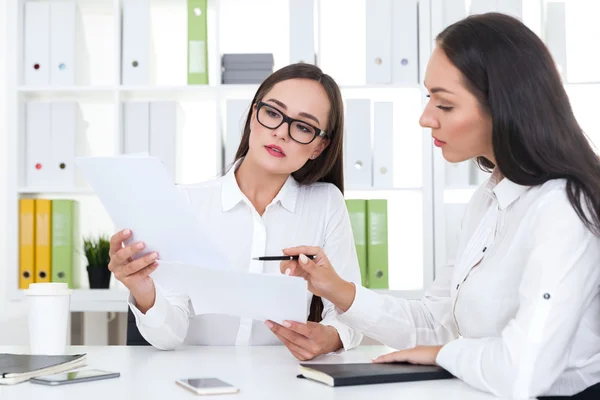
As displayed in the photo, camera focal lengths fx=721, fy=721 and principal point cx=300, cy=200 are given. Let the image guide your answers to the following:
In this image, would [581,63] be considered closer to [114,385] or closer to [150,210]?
[150,210]

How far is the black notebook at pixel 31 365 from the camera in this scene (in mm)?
1240

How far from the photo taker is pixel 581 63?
2.93m

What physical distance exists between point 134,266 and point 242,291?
0.84 ft

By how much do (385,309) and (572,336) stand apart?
0.48 m

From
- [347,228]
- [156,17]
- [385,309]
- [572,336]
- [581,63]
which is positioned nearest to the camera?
[572,336]

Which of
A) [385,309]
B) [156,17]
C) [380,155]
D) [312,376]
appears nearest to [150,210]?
[312,376]

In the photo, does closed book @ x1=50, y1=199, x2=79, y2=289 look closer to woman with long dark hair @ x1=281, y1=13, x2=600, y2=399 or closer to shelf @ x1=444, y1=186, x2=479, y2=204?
shelf @ x1=444, y1=186, x2=479, y2=204

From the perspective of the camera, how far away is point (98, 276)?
2949 mm

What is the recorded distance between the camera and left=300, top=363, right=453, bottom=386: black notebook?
121cm

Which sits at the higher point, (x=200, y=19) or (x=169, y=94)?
(x=200, y=19)

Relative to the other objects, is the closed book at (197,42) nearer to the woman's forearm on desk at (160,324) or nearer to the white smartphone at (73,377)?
the woman's forearm on desk at (160,324)

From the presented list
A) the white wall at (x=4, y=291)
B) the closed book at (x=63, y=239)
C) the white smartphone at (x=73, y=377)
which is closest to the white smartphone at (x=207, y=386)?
the white smartphone at (x=73, y=377)

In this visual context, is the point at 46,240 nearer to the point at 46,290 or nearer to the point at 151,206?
the point at 46,290

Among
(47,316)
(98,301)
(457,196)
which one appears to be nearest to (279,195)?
(47,316)
